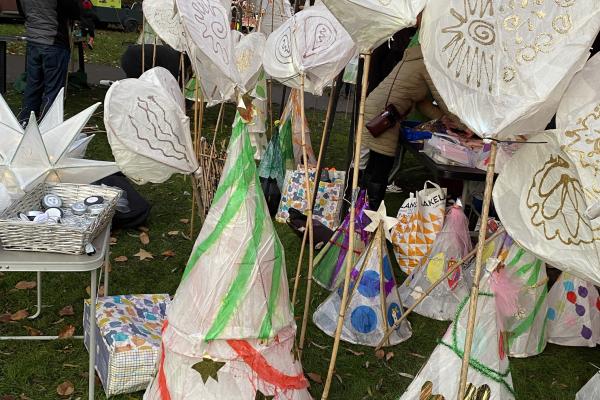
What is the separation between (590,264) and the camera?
1.64 m

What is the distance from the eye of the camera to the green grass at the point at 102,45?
11.0 m

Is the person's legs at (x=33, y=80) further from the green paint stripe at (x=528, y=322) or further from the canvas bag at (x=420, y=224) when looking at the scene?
the green paint stripe at (x=528, y=322)

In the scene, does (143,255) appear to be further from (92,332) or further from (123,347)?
(92,332)

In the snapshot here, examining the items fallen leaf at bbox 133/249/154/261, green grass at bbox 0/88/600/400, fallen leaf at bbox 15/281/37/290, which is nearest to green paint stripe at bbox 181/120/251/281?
green grass at bbox 0/88/600/400

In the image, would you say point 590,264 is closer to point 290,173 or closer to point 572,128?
point 572,128

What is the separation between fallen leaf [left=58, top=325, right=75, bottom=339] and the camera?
9.80 feet

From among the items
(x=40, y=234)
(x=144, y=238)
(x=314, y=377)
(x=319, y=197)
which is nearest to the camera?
(x=40, y=234)

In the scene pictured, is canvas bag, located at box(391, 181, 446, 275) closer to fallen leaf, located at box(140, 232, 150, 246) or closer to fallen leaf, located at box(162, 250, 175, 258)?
fallen leaf, located at box(162, 250, 175, 258)

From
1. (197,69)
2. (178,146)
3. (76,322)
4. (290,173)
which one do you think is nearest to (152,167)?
(178,146)

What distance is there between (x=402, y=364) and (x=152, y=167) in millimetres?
1524

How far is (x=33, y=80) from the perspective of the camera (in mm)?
5898

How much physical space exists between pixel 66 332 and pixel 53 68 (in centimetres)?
352

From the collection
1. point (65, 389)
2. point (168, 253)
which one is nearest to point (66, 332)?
point (65, 389)

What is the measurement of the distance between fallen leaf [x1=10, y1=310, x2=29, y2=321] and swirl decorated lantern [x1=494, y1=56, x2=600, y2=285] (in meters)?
2.38
